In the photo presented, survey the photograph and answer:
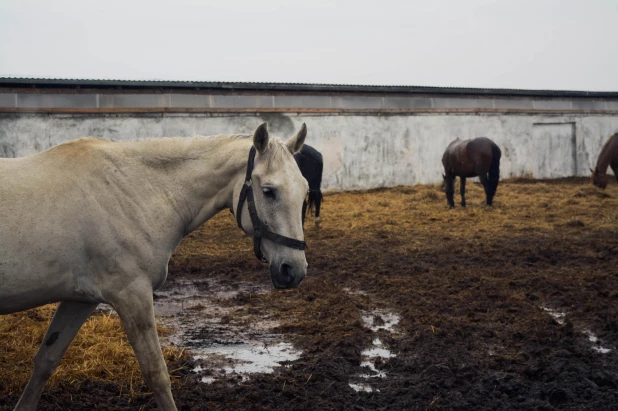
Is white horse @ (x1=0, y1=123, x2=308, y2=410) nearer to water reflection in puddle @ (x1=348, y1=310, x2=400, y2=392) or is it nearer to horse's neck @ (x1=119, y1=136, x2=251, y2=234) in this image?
horse's neck @ (x1=119, y1=136, x2=251, y2=234)

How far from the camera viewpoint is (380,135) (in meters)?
19.0

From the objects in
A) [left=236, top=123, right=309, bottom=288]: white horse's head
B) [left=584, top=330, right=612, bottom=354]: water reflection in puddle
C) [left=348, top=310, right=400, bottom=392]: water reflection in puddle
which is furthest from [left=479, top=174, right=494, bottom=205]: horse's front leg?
[left=236, top=123, right=309, bottom=288]: white horse's head

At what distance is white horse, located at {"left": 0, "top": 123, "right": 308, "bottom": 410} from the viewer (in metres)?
2.86

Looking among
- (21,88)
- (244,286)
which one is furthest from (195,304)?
(21,88)

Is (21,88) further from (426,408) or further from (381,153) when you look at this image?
(426,408)

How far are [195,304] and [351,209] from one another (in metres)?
7.93

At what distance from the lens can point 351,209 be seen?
14.0 meters

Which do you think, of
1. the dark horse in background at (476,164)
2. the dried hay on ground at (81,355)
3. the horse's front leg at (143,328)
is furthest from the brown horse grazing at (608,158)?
the horse's front leg at (143,328)

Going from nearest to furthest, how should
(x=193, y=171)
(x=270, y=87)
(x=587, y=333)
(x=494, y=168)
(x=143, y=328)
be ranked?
(x=143, y=328) < (x=193, y=171) < (x=587, y=333) < (x=494, y=168) < (x=270, y=87)

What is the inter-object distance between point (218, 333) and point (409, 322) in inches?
67.0

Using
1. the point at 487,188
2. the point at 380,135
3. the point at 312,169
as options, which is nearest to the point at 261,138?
the point at 312,169

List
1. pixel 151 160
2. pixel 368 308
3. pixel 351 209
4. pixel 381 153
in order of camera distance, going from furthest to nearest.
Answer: pixel 381 153 → pixel 351 209 → pixel 368 308 → pixel 151 160

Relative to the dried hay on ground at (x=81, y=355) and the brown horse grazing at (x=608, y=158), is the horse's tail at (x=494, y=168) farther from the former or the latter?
the dried hay on ground at (x=81, y=355)

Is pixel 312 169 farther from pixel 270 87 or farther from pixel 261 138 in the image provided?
pixel 261 138
